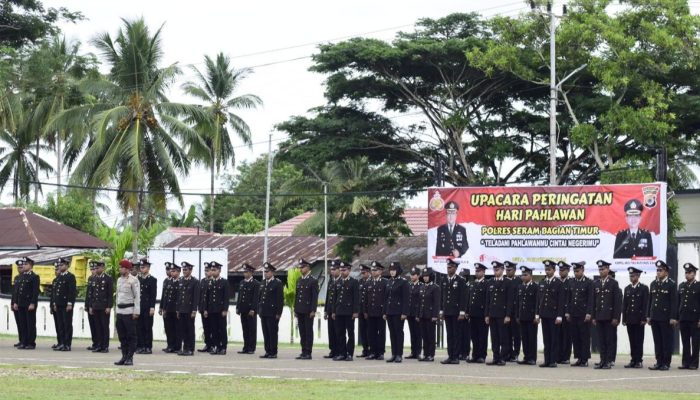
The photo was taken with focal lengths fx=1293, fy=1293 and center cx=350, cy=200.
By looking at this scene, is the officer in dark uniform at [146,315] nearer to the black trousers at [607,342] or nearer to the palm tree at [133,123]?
the black trousers at [607,342]

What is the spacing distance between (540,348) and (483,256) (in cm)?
227

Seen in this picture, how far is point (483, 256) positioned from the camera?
87.5 ft

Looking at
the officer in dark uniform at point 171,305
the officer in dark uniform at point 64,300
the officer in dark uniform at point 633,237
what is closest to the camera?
the officer in dark uniform at point 171,305

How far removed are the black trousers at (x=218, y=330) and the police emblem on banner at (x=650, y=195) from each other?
28.2 ft

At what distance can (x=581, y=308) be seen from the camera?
20203mm

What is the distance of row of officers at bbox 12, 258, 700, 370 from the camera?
65.2 feet

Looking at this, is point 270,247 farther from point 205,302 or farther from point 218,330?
point 205,302

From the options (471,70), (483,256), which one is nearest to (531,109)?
(471,70)

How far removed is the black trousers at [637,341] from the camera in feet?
66.4

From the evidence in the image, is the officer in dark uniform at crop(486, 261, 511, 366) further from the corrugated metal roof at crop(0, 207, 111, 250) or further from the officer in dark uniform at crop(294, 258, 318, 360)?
the corrugated metal roof at crop(0, 207, 111, 250)

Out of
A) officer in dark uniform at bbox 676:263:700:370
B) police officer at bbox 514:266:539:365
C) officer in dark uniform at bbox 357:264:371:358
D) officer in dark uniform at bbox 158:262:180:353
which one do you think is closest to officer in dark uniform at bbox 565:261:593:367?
police officer at bbox 514:266:539:365

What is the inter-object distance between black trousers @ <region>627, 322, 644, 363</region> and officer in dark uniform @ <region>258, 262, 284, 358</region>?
5794 mm

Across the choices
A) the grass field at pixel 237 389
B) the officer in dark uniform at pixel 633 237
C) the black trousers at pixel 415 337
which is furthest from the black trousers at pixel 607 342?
the officer in dark uniform at pixel 633 237

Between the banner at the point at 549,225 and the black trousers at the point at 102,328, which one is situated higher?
the banner at the point at 549,225
